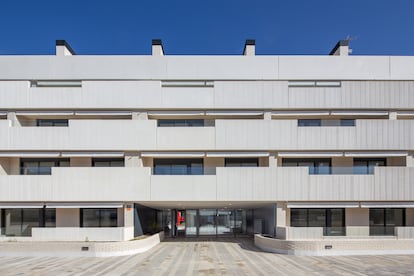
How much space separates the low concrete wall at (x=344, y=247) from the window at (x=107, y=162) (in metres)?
11.6

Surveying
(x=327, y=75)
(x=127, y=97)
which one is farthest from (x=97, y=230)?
(x=327, y=75)

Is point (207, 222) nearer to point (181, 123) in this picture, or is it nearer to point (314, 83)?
point (181, 123)

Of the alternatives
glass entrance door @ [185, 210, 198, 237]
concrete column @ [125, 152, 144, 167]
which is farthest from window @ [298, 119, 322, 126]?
glass entrance door @ [185, 210, 198, 237]

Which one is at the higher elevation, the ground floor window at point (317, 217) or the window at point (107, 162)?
the window at point (107, 162)

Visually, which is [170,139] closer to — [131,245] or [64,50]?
[131,245]

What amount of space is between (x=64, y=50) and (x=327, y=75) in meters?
18.4

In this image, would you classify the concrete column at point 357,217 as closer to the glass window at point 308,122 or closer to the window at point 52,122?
the glass window at point 308,122

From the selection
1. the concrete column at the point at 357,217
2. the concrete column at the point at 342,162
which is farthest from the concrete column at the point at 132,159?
the concrete column at the point at 357,217

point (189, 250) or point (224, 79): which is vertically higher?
point (224, 79)

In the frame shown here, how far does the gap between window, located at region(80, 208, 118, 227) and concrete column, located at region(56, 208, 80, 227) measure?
1.10 feet

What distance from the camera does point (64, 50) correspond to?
74.9 ft

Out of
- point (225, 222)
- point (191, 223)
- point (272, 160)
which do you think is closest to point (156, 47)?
point (272, 160)

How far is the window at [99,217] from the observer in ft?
72.5

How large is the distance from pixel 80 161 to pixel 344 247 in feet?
57.3
